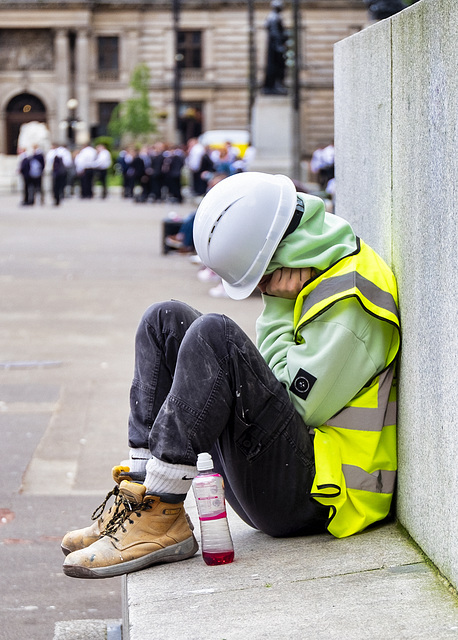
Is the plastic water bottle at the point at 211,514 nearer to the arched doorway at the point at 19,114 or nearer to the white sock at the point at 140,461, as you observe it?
the white sock at the point at 140,461

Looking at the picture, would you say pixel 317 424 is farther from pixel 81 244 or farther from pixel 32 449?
pixel 81 244

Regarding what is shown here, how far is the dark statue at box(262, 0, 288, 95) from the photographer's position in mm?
24359

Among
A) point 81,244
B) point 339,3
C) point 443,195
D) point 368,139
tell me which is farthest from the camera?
point 339,3

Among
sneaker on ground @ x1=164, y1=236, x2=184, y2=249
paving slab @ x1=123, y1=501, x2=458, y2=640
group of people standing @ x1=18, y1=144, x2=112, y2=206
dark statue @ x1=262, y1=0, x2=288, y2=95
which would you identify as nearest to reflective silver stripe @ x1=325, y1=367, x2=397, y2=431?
paving slab @ x1=123, y1=501, x2=458, y2=640

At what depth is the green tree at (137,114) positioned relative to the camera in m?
54.0

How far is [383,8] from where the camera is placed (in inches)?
306

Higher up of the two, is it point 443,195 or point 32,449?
point 443,195

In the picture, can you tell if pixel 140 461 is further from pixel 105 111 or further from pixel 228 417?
pixel 105 111

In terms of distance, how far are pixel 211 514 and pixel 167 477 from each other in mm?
179

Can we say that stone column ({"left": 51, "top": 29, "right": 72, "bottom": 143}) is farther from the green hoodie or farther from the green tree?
the green hoodie

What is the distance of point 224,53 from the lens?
61.0m

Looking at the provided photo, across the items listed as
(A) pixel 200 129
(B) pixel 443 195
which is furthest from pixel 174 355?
(A) pixel 200 129

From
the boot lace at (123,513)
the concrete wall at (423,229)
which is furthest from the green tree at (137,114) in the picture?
the boot lace at (123,513)

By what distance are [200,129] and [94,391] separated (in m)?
55.9
